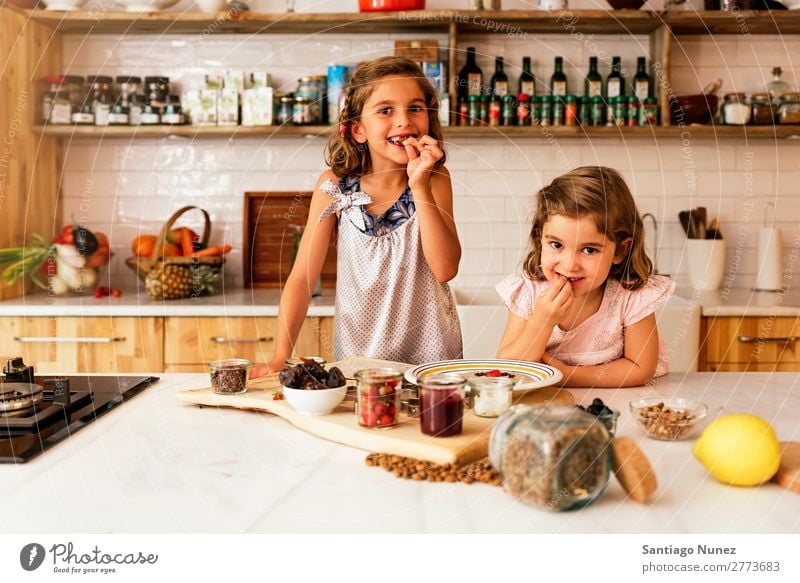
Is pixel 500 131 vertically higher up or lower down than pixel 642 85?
lower down

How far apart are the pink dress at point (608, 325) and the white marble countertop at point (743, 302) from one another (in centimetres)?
98

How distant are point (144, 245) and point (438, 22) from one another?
4.51 ft

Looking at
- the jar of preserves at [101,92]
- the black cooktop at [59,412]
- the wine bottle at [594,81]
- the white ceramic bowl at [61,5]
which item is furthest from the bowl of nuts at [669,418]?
the white ceramic bowl at [61,5]

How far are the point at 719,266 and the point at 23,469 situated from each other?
2633 mm

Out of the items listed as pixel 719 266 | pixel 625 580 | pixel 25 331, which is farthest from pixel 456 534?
pixel 719 266

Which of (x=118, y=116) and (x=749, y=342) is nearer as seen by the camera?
(x=749, y=342)

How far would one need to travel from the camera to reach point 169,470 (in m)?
1.03

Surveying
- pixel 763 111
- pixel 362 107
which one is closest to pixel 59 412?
pixel 362 107

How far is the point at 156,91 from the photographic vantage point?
10.2ft

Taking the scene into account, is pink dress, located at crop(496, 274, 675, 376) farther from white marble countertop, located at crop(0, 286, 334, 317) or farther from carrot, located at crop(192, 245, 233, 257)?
carrot, located at crop(192, 245, 233, 257)

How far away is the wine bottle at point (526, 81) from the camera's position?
3.05 m

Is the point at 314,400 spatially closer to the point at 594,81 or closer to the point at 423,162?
the point at 423,162

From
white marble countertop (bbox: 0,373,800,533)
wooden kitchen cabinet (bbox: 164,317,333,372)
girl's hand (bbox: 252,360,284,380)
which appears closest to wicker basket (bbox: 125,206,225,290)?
wooden kitchen cabinet (bbox: 164,317,333,372)

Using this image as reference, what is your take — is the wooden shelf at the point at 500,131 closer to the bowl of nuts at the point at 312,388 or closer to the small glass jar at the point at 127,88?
the small glass jar at the point at 127,88
